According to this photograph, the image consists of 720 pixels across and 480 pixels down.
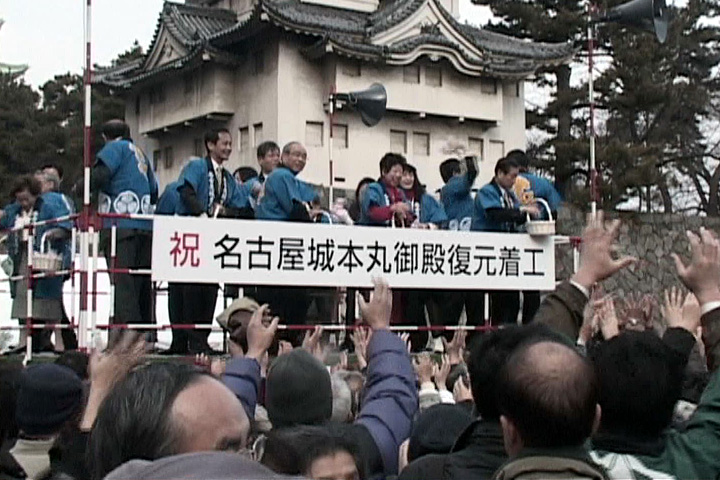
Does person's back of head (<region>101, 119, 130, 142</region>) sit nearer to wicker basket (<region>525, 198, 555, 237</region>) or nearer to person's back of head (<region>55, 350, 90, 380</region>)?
wicker basket (<region>525, 198, 555, 237</region>)

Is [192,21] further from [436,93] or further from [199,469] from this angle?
[199,469]

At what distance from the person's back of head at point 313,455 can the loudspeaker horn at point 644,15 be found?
27.6ft

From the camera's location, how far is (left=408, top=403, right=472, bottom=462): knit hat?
3029 mm

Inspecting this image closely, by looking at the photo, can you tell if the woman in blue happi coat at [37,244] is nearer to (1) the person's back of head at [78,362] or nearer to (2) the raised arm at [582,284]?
(1) the person's back of head at [78,362]

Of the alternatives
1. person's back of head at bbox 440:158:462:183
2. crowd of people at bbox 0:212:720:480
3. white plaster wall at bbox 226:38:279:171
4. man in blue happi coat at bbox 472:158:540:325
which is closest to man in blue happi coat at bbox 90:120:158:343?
man in blue happi coat at bbox 472:158:540:325

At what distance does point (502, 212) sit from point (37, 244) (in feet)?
12.7

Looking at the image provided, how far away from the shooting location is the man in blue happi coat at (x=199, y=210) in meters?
8.02

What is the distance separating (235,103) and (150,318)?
63.7 ft

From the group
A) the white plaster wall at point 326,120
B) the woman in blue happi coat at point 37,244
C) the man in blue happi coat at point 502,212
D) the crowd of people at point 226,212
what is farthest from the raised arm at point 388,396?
the white plaster wall at point 326,120

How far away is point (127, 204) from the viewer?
8141 mm

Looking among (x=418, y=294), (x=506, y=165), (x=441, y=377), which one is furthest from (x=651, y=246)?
(x=441, y=377)

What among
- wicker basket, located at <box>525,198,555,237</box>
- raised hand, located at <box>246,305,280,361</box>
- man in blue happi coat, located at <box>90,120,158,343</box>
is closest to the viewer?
raised hand, located at <box>246,305,280,361</box>

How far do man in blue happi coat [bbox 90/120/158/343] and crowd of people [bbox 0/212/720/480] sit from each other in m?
4.14

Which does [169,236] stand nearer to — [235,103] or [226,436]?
[226,436]
